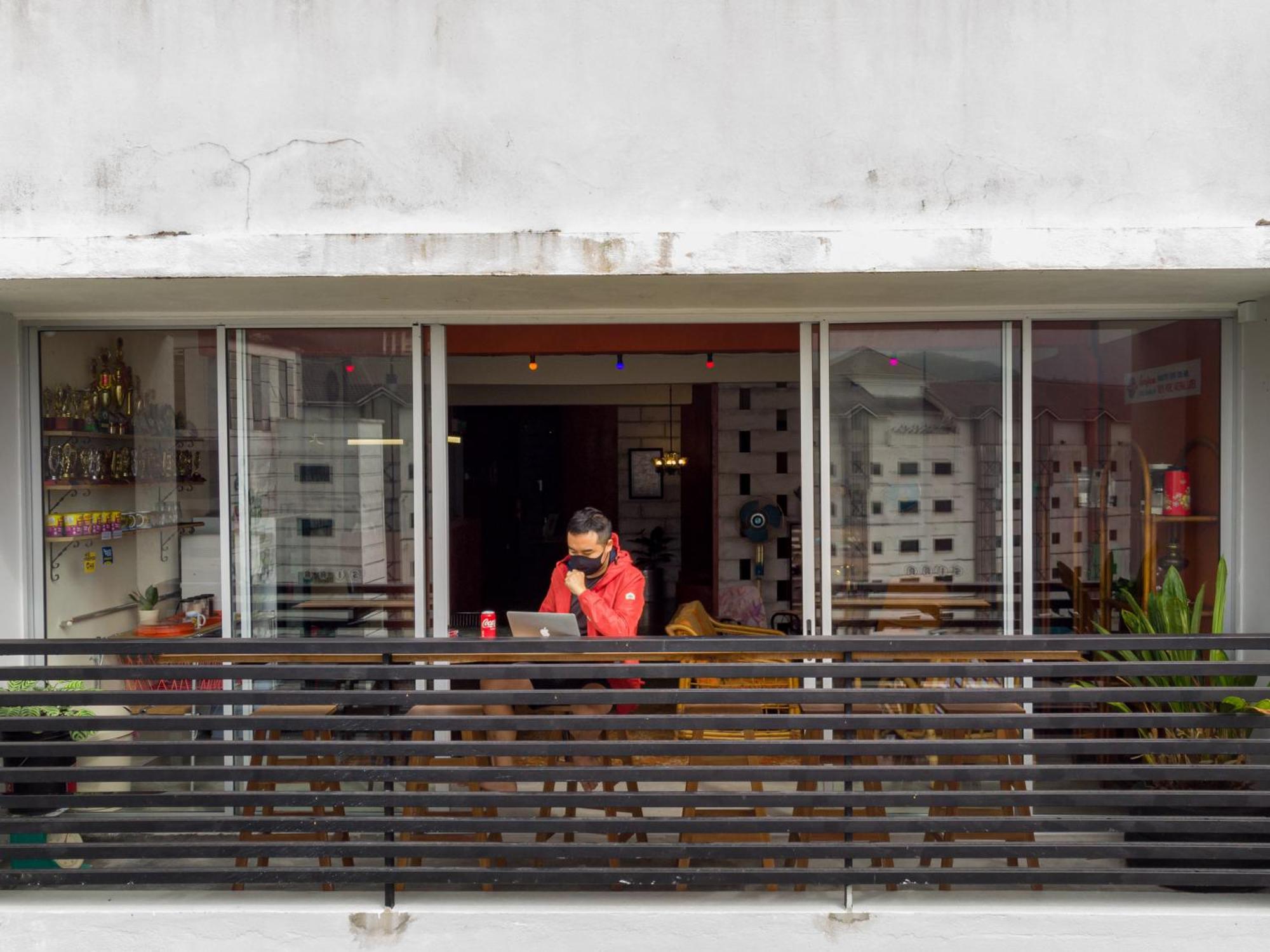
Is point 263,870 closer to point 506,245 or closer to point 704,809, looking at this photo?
point 704,809

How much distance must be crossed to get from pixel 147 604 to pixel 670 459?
848 centimetres

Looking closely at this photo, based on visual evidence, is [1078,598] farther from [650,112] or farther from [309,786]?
[309,786]

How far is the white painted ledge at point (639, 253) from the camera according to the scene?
12.7 feet

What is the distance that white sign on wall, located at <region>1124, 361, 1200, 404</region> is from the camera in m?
4.90

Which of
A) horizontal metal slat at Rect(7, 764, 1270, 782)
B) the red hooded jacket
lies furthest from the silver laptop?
horizontal metal slat at Rect(7, 764, 1270, 782)

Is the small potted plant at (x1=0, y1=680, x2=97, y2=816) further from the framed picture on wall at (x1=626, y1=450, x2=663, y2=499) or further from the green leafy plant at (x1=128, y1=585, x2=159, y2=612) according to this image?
the framed picture on wall at (x1=626, y1=450, x2=663, y2=499)

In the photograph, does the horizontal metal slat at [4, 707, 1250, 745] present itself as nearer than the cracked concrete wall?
Yes

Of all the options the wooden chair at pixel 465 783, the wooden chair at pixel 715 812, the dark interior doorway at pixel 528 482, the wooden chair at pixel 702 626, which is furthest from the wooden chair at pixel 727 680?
the dark interior doorway at pixel 528 482

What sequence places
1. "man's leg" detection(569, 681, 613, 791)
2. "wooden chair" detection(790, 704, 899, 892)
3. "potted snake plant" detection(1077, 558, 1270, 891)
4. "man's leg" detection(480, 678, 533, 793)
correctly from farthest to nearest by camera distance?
"man's leg" detection(480, 678, 533, 793) → "man's leg" detection(569, 681, 613, 791) → "wooden chair" detection(790, 704, 899, 892) → "potted snake plant" detection(1077, 558, 1270, 891)

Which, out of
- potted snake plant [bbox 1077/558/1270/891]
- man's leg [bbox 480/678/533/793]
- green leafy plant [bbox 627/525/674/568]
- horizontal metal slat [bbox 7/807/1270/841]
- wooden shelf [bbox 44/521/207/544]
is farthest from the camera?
green leafy plant [bbox 627/525/674/568]

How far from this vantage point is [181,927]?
3809 mm

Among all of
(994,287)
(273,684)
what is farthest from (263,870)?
(994,287)

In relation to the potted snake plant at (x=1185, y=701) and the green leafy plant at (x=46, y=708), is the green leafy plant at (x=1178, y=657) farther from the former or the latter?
the green leafy plant at (x=46, y=708)

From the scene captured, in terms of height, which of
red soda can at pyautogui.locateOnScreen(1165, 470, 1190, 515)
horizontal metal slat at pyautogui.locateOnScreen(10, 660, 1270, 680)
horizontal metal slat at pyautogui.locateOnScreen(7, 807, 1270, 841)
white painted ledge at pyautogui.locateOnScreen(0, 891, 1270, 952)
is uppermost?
red soda can at pyautogui.locateOnScreen(1165, 470, 1190, 515)
